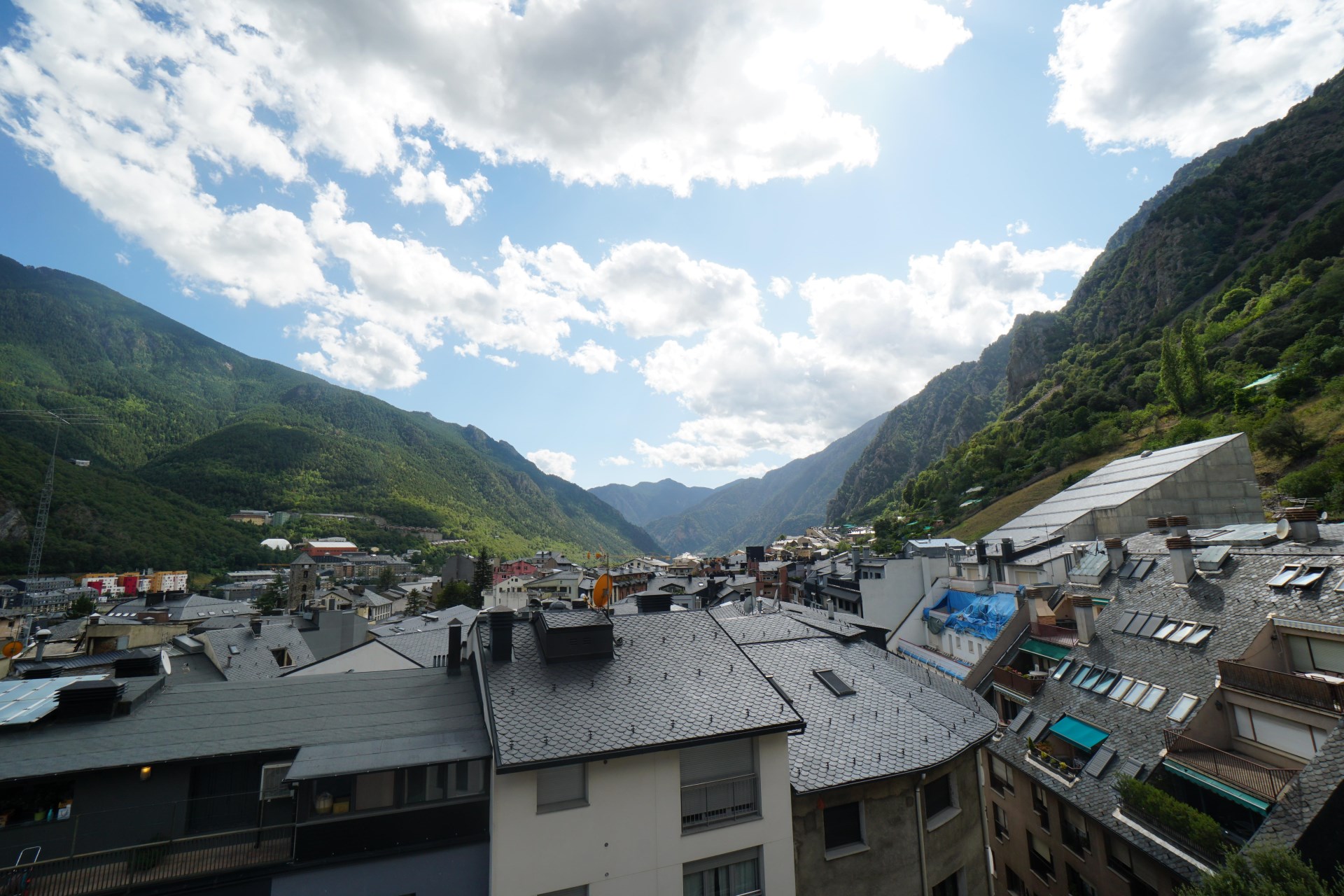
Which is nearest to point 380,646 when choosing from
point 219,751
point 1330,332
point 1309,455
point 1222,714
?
point 219,751

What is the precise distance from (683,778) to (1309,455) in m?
68.3

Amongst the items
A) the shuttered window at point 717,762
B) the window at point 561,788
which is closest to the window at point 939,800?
the shuttered window at point 717,762

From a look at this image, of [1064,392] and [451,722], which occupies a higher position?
[1064,392]

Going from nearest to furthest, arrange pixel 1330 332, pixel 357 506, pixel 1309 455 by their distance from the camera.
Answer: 1. pixel 1309 455
2. pixel 1330 332
3. pixel 357 506

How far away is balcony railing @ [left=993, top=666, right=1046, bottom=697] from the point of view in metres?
24.6

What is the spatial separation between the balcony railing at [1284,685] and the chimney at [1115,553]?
1292 centimetres

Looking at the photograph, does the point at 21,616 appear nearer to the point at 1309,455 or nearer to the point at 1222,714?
the point at 1222,714

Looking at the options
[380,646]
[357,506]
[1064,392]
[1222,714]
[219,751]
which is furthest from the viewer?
[357,506]

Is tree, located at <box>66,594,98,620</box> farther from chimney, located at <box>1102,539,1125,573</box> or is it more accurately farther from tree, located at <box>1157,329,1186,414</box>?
tree, located at <box>1157,329,1186,414</box>

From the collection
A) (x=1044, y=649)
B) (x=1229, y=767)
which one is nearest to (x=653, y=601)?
(x=1229, y=767)

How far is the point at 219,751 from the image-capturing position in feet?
33.2

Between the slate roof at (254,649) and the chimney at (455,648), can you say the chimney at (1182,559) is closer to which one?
the chimney at (455,648)

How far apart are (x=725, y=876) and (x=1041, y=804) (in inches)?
630

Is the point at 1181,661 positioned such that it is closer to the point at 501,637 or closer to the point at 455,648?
the point at 501,637
